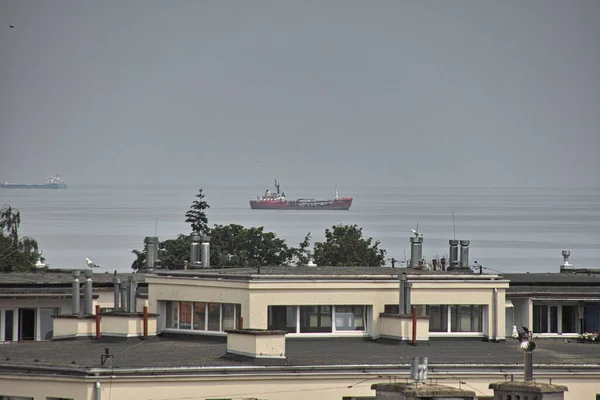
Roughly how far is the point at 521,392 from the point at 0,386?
12496 mm

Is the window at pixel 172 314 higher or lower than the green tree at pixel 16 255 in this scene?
lower

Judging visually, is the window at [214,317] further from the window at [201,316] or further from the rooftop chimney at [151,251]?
the rooftop chimney at [151,251]

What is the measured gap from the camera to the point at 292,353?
4281cm

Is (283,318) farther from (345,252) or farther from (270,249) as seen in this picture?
(270,249)

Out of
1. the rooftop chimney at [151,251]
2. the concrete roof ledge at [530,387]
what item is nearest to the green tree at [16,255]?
the rooftop chimney at [151,251]

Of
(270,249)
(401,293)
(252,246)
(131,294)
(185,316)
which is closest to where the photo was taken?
(401,293)

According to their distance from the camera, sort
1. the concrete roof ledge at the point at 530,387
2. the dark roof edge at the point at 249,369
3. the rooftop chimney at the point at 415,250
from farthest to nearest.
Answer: the rooftop chimney at the point at 415,250 < the dark roof edge at the point at 249,369 < the concrete roof ledge at the point at 530,387

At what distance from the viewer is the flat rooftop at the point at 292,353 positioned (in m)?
39.7

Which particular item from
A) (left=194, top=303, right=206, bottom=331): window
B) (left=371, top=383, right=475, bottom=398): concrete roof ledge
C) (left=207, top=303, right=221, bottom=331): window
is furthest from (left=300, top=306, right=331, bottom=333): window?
(left=371, top=383, right=475, bottom=398): concrete roof ledge

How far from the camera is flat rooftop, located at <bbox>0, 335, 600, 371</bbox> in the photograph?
39.7m

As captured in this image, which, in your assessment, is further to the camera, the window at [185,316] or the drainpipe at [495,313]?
the drainpipe at [495,313]

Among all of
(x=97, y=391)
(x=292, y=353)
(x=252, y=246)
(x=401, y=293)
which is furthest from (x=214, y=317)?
(x=252, y=246)

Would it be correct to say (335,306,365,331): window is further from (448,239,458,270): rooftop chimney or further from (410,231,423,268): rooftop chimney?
(448,239,458,270): rooftop chimney

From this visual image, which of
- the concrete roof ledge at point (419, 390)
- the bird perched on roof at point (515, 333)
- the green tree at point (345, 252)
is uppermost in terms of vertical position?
the green tree at point (345, 252)
